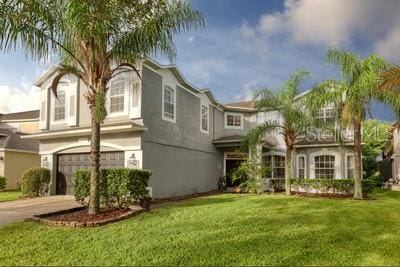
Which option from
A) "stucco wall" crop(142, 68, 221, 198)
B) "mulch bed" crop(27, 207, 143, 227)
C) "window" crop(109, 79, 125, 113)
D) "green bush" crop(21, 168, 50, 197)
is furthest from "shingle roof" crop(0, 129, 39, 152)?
"mulch bed" crop(27, 207, 143, 227)

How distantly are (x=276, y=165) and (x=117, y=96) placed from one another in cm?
1199

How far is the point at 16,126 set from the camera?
3647 centimetres

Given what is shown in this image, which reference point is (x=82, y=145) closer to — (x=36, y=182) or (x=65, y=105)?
(x=65, y=105)

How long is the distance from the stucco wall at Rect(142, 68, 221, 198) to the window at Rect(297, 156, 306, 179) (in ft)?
18.2

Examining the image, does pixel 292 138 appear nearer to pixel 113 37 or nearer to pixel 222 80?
pixel 222 80

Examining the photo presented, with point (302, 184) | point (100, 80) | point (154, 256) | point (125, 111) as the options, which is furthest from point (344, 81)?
point (154, 256)

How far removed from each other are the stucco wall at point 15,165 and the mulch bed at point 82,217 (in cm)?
1566

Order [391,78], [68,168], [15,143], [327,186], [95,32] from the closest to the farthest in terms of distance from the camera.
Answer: [391,78], [95,32], [68,168], [327,186], [15,143]

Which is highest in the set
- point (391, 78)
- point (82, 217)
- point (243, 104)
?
point (243, 104)

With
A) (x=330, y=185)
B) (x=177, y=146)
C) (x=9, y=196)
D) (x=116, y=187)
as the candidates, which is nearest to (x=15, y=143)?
(x=9, y=196)

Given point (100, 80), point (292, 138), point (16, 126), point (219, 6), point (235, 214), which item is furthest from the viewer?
point (16, 126)

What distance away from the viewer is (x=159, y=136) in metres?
17.2

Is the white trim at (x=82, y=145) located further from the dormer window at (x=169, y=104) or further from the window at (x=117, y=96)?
the dormer window at (x=169, y=104)

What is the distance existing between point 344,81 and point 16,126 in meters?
33.3
